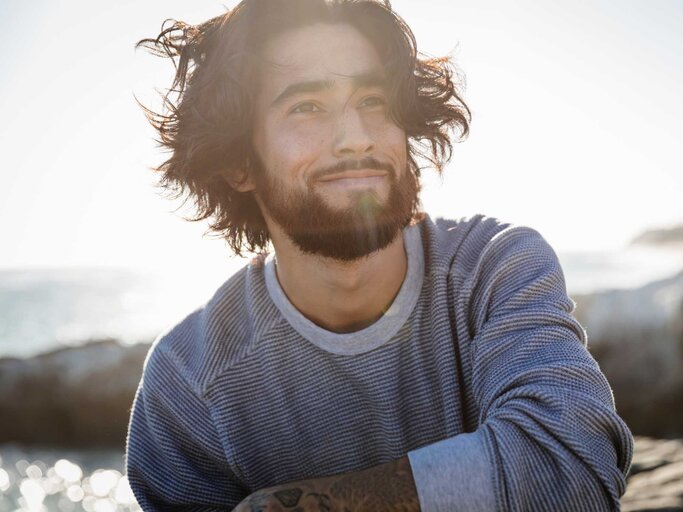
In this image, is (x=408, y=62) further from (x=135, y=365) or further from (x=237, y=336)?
(x=135, y=365)

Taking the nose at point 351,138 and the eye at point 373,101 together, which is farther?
the eye at point 373,101

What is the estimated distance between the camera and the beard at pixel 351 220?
90.9 inches

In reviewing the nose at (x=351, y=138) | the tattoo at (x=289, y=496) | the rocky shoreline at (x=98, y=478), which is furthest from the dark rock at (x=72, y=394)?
the tattoo at (x=289, y=496)

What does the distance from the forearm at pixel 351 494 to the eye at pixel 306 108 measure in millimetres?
1355

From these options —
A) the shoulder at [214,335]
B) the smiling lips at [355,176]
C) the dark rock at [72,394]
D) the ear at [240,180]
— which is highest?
the smiling lips at [355,176]

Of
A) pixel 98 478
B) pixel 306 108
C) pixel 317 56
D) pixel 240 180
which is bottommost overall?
pixel 98 478

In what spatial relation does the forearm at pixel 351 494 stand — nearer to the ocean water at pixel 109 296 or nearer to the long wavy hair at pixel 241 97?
the long wavy hair at pixel 241 97

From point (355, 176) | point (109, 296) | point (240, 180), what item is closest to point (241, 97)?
point (240, 180)

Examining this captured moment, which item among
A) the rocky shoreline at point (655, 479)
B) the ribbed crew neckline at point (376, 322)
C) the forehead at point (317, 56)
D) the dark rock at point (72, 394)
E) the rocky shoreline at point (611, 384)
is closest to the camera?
the ribbed crew neckline at point (376, 322)

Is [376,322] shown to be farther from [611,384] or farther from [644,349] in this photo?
[644,349]

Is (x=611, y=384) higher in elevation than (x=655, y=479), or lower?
lower

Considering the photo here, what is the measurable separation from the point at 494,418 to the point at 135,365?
23.1 ft

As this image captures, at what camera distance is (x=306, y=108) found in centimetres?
249

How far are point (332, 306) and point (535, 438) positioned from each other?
1022mm
